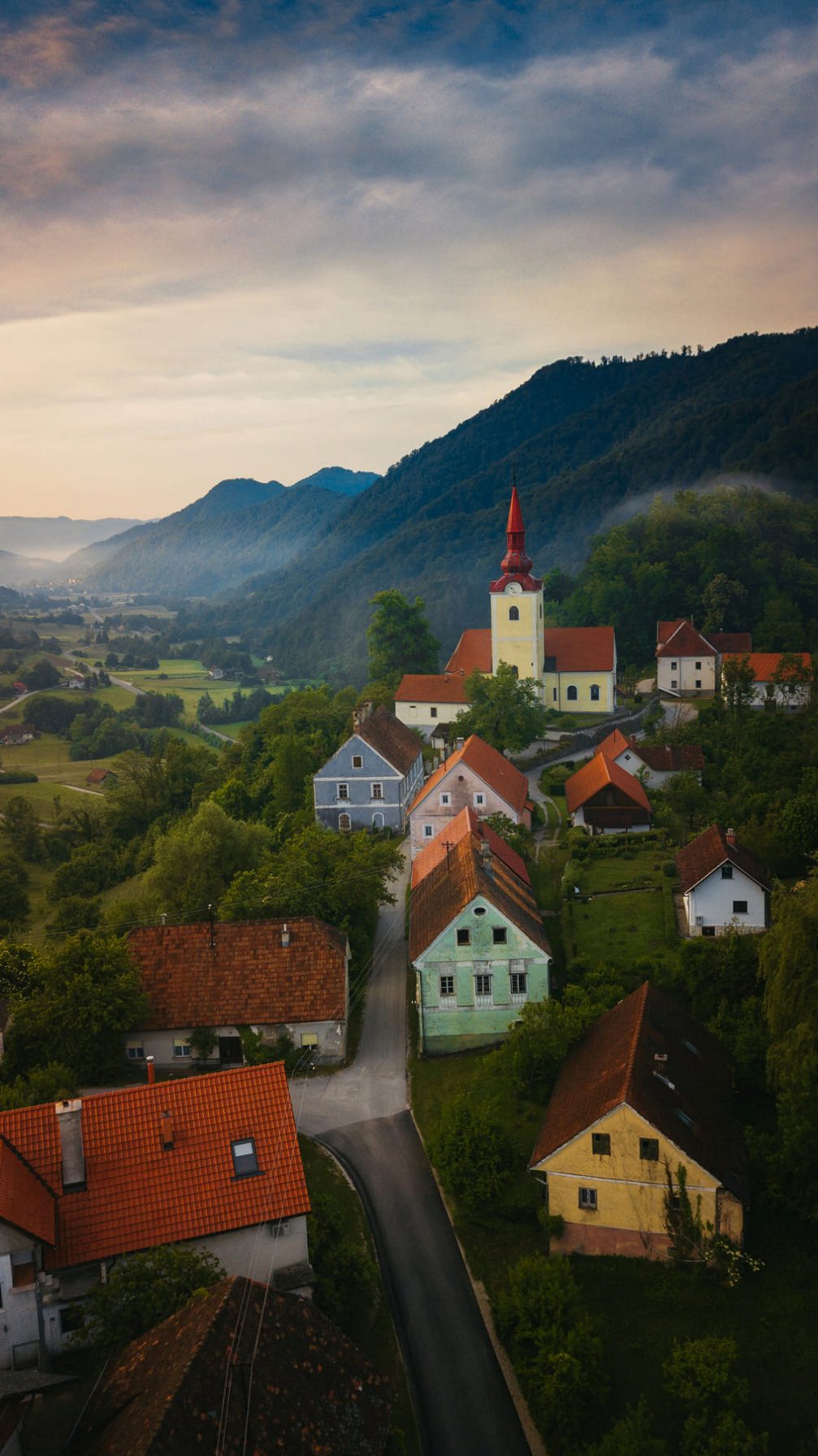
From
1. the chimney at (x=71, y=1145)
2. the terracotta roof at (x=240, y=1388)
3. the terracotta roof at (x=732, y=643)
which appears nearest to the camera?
the terracotta roof at (x=240, y=1388)

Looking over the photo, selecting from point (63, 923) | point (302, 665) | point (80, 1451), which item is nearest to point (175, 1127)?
point (80, 1451)

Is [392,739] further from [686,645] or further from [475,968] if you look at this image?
[686,645]

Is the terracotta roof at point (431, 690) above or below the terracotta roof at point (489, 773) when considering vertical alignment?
above

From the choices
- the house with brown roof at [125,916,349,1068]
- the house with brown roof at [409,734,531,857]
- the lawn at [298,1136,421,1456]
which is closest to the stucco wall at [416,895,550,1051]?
the house with brown roof at [125,916,349,1068]

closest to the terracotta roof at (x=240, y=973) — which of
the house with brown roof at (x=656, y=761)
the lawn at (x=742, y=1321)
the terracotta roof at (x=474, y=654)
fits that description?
the lawn at (x=742, y=1321)

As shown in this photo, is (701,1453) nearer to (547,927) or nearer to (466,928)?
(466,928)

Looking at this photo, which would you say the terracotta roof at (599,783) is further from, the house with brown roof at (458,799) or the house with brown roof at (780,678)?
the house with brown roof at (780,678)

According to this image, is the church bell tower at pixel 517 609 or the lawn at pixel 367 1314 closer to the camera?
the lawn at pixel 367 1314
